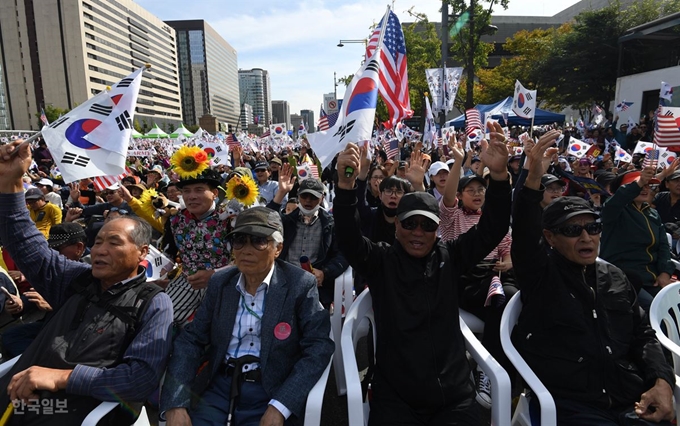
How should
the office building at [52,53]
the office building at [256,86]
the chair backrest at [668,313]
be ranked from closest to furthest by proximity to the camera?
the chair backrest at [668,313]
the office building at [52,53]
the office building at [256,86]

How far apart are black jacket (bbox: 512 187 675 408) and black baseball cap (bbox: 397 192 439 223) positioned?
503mm

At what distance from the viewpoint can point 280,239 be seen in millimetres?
2594

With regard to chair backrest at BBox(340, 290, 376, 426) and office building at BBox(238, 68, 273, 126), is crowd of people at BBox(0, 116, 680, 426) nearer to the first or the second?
chair backrest at BBox(340, 290, 376, 426)

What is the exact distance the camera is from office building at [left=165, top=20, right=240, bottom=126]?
130750 millimetres

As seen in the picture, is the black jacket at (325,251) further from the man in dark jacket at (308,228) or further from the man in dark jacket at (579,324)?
the man in dark jacket at (579,324)

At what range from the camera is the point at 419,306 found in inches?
95.3

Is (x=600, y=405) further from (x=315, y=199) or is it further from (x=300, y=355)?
(x=315, y=199)

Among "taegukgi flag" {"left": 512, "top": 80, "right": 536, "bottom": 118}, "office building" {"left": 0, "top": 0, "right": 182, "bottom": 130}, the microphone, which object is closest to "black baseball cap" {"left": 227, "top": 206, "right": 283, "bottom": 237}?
the microphone

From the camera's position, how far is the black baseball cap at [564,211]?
2.50 meters

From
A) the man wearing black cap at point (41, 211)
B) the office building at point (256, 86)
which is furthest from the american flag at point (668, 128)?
the office building at point (256, 86)

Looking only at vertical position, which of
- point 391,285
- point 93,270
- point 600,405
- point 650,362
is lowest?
point 600,405

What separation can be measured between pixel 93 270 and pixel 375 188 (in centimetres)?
418

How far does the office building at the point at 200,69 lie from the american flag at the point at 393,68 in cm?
14059

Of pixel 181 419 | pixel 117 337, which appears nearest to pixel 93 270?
pixel 117 337
